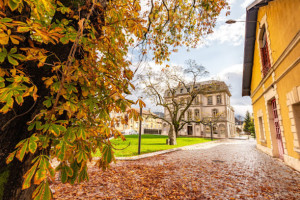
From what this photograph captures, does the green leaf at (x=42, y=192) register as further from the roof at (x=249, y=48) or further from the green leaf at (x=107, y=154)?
the roof at (x=249, y=48)

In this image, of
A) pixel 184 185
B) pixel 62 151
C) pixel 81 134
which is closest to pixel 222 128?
pixel 184 185

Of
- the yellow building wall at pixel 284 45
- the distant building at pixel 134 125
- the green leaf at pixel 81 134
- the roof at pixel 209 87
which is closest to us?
the green leaf at pixel 81 134

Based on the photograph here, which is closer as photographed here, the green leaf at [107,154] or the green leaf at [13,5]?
the green leaf at [13,5]

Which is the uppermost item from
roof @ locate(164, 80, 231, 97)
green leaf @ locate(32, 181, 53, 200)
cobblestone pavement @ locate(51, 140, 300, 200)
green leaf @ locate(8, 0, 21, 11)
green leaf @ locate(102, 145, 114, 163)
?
roof @ locate(164, 80, 231, 97)

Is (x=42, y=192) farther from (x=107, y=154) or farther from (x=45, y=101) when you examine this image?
(x=45, y=101)

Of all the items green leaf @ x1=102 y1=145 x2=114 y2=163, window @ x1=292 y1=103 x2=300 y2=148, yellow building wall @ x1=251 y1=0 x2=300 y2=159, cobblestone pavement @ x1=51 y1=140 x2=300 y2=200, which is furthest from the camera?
window @ x1=292 y1=103 x2=300 y2=148

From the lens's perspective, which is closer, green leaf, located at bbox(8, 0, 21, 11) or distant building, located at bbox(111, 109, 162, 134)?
green leaf, located at bbox(8, 0, 21, 11)

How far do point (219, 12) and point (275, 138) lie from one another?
A: 26.9 feet

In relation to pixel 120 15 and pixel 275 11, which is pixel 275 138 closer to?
pixel 275 11

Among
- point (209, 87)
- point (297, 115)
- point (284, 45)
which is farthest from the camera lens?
point (209, 87)

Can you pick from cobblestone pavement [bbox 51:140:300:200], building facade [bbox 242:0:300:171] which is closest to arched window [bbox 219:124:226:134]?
building facade [bbox 242:0:300:171]

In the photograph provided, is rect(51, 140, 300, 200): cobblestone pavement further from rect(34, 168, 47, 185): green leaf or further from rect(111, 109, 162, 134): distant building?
rect(34, 168, 47, 185): green leaf

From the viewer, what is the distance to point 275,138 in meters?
8.95

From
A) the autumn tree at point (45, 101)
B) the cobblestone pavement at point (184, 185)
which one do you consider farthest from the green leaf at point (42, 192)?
the cobblestone pavement at point (184, 185)
